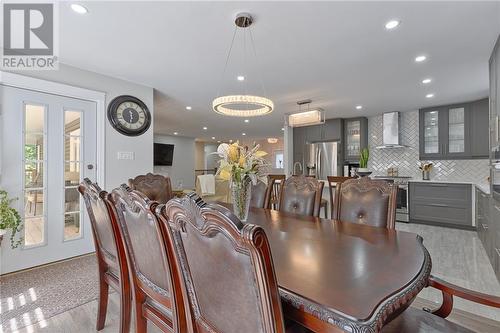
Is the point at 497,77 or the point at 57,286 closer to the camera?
the point at 57,286

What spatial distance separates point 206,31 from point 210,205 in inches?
83.1

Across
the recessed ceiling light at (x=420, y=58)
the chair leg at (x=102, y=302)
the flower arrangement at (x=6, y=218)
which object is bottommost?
the chair leg at (x=102, y=302)

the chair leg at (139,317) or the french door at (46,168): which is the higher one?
the french door at (46,168)

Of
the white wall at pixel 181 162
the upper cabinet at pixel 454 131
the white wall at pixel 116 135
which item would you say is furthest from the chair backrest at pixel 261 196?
the white wall at pixel 181 162

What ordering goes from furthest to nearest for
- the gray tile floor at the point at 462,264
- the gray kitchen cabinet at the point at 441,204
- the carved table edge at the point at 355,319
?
1. the gray kitchen cabinet at the point at 441,204
2. the gray tile floor at the point at 462,264
3. the carved table edge at the point at 355,319

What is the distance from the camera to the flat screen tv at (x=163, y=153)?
9148 millimetres

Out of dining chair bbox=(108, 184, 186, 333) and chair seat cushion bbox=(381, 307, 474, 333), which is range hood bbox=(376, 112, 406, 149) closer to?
chair seat cushion bbox=(381, 307, 474, 333)

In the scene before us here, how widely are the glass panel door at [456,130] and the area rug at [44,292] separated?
20.4 feet

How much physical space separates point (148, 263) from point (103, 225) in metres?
0.56

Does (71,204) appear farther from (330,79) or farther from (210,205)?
(330,79)

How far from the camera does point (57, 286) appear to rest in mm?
2387

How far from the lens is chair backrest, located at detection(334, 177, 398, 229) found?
174 cm

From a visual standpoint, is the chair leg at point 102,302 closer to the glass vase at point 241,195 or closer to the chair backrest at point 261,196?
the glass vase at point 241,195

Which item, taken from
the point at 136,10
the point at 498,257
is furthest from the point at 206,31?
the point at 498,257
